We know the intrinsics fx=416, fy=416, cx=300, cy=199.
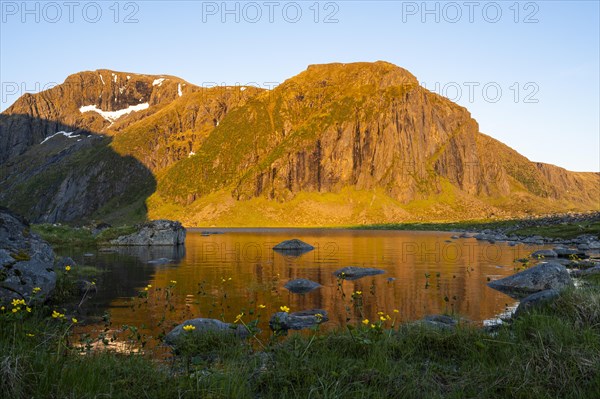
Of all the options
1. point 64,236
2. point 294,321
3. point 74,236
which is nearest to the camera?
point 294,321

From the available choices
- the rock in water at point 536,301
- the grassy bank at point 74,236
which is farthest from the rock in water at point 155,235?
the rock in water at point 536,301

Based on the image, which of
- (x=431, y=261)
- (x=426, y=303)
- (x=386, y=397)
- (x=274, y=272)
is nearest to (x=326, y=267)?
(x=274, y=272)

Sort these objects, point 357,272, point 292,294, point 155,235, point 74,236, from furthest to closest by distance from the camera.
→ point 155,235 < point 74,236 < point 357,272 < point 292,294

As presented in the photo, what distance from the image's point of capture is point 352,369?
7289 millimetres

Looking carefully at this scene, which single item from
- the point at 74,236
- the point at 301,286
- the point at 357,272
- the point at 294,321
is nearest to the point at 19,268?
the point at 294,321

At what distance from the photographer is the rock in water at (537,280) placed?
22203 mm

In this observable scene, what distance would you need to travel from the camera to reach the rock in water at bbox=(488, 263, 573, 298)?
72.8 feet

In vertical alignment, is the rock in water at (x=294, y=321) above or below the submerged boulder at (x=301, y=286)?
above

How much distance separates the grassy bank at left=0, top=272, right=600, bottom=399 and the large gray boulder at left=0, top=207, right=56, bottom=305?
7.17 meters

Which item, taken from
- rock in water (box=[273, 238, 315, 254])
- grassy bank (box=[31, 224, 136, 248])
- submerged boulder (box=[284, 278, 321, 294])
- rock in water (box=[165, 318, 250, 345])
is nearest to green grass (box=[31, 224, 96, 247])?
grassy bank (box=[31, 224, 136, 248])

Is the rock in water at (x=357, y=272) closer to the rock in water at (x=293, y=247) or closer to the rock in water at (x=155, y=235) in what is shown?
the rock in water at (x=293, y=247)

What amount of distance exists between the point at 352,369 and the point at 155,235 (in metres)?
68.6

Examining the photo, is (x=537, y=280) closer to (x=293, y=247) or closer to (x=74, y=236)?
(x=293, y=247)

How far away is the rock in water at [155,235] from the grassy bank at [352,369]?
209 ft
